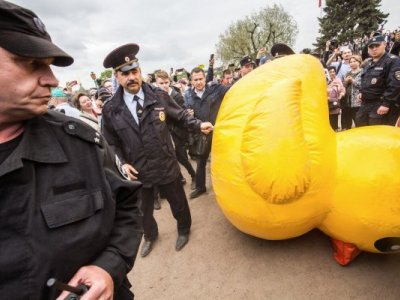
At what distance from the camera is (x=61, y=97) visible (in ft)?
14.9

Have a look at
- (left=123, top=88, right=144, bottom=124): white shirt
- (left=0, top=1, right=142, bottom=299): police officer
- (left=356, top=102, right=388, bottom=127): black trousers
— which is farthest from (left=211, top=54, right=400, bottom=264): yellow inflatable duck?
(left=356, top=102, right=388, bottom=127): black trousers

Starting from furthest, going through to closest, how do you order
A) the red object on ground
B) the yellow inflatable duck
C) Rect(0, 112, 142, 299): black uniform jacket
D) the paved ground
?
the red object on ground → the paved ground → the yellow inflatable duck → Rect(0, 112, 142, 299): black uniform jacket

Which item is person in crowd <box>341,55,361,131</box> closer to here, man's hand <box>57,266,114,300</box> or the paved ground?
the paved ground

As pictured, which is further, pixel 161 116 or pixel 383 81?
pixel 383 81

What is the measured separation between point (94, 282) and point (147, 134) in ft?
7.32

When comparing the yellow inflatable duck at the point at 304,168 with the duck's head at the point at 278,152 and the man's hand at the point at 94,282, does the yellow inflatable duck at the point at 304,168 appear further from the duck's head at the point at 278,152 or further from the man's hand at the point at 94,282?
the man's hand at the point at 94,282

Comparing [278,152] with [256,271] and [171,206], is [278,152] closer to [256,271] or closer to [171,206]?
[256,271]

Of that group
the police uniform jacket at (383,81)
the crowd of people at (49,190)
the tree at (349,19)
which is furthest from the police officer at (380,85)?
the tree at (349,19)

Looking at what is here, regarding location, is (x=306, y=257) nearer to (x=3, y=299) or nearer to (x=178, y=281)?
(x=178, y=281)

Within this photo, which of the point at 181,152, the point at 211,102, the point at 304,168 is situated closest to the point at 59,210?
the point at 304,168

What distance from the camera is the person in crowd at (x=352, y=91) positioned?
5.69 m

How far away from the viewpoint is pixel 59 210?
1002 mm

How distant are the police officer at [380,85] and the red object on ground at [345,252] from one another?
276 cm

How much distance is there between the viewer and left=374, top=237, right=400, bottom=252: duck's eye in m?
2.33
